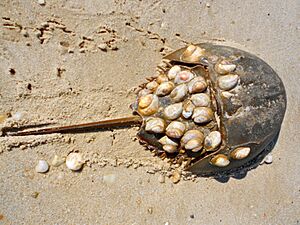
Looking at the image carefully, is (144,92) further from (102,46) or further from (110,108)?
(102,46)

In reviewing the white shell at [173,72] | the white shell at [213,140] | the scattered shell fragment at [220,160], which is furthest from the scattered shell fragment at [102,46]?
the scattered shell fragment at [220,160]

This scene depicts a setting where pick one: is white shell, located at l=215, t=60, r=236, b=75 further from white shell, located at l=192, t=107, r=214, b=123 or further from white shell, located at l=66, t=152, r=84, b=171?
white shell, located at l=66, t=152, r=84, b=171

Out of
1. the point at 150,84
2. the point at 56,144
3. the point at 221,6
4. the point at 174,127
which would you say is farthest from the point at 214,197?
the point at 221,6

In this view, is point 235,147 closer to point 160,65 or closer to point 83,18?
point 160,65

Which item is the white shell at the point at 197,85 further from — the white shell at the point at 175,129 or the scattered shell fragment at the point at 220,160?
the scattered shell fragment at the point at 220,160

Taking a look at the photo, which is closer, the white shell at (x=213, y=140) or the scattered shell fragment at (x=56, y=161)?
the white shell at (x=213, y=140)

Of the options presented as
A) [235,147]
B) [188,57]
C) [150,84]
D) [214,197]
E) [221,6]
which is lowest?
[214,197]

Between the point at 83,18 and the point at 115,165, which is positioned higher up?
the point at 83,18

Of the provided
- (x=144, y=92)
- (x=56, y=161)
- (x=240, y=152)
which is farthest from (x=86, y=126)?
(x=240, y=152)

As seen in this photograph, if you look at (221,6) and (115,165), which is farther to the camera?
(221,6)
